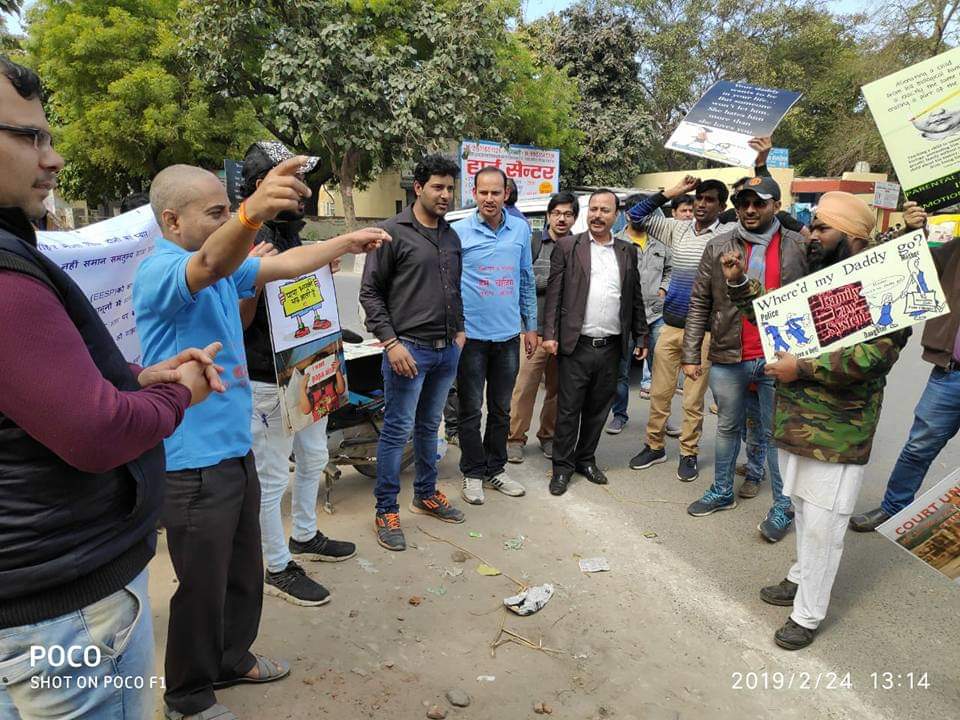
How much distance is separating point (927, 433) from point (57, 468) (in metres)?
4.25

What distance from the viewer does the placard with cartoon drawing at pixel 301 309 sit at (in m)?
2.91

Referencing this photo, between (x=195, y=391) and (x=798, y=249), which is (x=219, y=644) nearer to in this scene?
(x=195, y=391)

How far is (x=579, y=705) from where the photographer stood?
8.36ft

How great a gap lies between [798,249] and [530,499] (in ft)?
7.61

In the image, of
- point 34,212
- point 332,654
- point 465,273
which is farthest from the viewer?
point 465,273

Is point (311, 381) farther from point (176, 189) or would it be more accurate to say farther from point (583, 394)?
point (583, 394)

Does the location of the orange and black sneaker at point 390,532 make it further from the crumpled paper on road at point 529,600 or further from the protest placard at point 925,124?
the protest placard at point 925,124

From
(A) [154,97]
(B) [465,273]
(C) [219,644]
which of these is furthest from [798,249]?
(A) [154,97]

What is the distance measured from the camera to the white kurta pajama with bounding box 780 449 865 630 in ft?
9.30

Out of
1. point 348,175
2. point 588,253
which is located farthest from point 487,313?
point 348,175

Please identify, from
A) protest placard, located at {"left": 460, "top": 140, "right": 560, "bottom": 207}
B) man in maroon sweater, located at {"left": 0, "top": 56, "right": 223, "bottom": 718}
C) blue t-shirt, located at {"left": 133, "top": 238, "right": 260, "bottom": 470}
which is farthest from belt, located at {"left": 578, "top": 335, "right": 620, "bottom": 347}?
protest placard, located at {"left": 460, "top": 140, "right": 560, "bottom": 207}

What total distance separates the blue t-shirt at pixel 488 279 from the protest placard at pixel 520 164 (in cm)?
1463

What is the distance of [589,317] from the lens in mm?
4570

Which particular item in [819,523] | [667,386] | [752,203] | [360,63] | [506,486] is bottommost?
[506,486]
